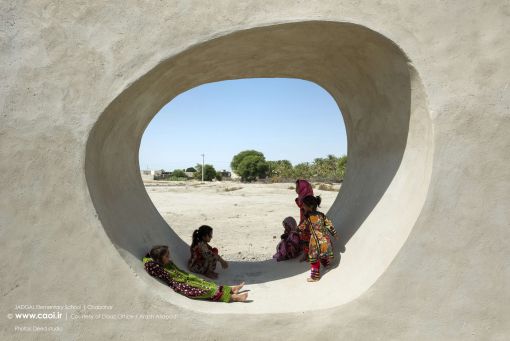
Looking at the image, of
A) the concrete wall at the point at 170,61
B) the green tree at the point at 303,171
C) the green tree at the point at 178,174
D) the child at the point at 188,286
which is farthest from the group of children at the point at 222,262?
the green tree at the point at 178,174

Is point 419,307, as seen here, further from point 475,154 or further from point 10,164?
point 10,164

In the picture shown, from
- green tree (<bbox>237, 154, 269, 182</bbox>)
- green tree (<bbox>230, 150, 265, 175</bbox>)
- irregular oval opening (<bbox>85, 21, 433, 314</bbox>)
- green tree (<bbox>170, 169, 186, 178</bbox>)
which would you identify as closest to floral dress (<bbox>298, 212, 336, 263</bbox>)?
irregular oval opening (<bbox>85, 21, 433, 314</bbox>)

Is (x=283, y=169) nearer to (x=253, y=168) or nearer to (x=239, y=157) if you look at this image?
(x=253, y=168)

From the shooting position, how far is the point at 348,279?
132 inches

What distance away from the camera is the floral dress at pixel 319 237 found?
12.3 ft

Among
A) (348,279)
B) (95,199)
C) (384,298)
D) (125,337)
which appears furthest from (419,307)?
(95,199)

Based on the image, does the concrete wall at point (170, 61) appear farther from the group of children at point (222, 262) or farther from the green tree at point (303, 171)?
the green tree at point (303, 171)

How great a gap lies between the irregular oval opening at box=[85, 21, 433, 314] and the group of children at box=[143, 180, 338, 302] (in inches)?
5.1

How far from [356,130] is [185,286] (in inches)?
116

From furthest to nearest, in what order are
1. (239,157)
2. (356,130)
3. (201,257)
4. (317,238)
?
(239,157), (356,130), (201,257), (317,238)

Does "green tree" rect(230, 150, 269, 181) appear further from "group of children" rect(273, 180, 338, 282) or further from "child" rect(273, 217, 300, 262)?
"group of children" rect(273, 180, 338, 282)

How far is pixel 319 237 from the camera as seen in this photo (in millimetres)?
3799

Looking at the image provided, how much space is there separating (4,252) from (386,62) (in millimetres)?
3685

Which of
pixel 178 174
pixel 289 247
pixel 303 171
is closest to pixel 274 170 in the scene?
pixel 303 171
